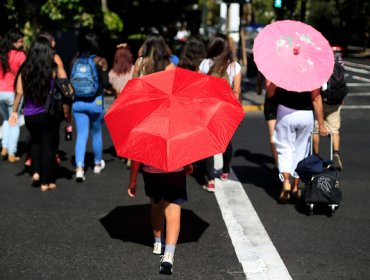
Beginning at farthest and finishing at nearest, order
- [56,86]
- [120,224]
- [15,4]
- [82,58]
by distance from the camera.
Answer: [15,4] < [82,58] < [56,86] < [120,224]

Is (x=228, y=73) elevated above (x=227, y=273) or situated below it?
above

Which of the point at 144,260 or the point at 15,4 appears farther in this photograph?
the point at 15,4

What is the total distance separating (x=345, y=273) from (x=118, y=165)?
4500 millimetres

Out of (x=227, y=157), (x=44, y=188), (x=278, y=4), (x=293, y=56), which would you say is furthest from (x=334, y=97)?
(x=278, y=4)

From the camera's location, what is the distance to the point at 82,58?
739cm

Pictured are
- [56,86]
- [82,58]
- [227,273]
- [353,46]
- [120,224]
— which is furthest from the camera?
[353,46]

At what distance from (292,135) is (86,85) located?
2561 mm

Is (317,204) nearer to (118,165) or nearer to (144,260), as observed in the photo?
(144,260)

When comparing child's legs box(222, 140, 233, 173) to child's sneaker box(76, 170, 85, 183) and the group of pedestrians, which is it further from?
child's sneaker box(76, 170, 85, 183)

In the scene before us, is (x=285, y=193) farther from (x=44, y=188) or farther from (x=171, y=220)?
(x=44, y=188)

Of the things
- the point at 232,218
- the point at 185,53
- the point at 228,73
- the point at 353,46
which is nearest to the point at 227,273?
the point at 232,218

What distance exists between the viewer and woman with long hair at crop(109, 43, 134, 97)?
8281mm

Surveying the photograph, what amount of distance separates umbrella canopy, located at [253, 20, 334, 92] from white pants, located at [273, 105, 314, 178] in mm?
461

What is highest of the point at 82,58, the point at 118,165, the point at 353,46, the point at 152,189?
the point at 82,58
